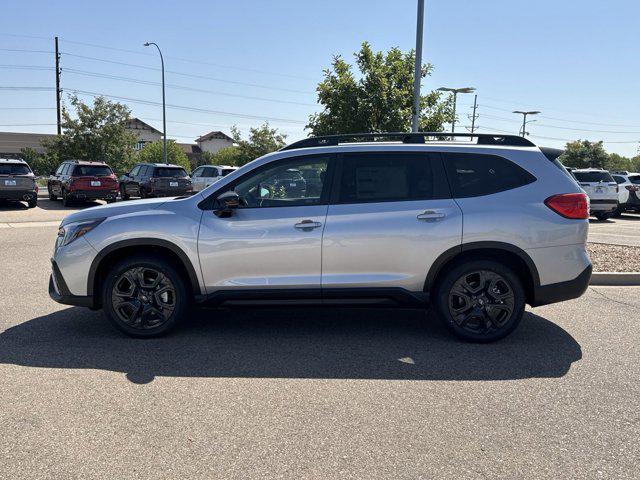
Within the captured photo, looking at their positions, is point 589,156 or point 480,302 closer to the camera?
point 480,302

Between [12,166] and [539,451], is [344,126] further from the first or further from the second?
[539,451]

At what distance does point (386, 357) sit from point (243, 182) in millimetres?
2056

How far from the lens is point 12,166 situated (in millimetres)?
18453

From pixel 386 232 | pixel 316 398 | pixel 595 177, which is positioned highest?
pixel 595 177

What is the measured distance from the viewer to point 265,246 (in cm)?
480

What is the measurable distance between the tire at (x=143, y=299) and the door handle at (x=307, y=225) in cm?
121

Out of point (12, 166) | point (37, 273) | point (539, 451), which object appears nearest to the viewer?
point (539, 451)

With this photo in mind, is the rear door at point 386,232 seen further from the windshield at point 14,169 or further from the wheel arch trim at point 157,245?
the windshield at point 14,169

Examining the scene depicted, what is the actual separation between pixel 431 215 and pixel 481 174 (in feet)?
2.16

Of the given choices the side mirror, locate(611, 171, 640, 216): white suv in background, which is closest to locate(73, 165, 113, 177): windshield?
the side mirror

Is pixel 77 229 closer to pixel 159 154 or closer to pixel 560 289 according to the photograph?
pixel 560 289

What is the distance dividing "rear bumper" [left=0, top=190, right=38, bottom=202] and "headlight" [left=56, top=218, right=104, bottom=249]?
15.6 metres

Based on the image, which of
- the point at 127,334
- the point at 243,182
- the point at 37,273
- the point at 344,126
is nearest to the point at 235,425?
the point at 127,334

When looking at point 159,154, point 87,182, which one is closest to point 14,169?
point 87,182
